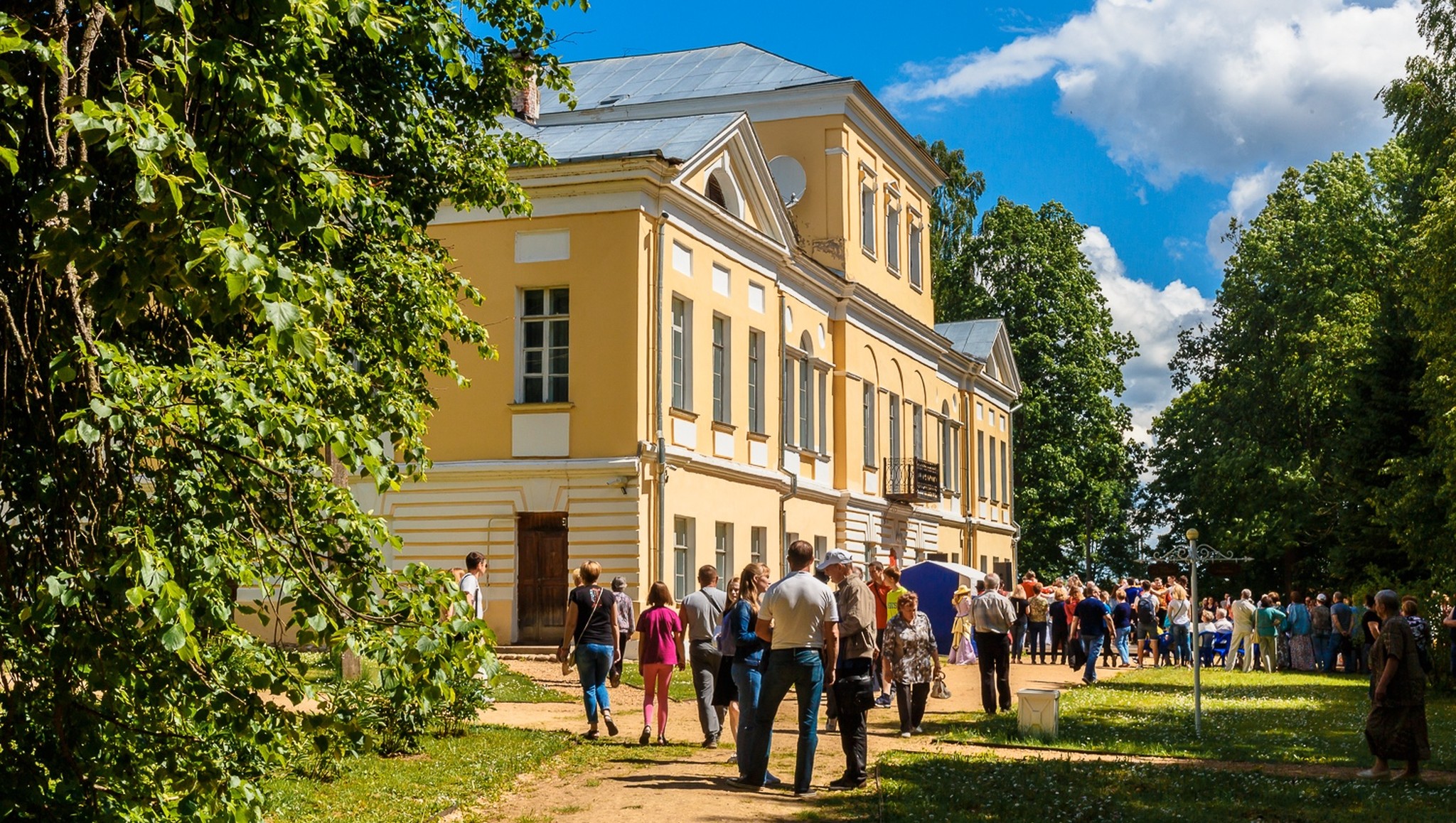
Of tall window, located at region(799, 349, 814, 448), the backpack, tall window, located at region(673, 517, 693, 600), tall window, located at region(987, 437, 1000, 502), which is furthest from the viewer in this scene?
tall window, located at region(987, 437, 1000, 502)

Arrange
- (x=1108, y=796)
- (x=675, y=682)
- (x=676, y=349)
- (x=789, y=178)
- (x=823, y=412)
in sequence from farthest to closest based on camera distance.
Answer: (x=789, y=178) → (x=823, y=412) → (x=676, y=349) → (x=675, y=682) → (x=1108, y=796)

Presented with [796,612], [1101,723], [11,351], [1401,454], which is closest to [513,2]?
[796,612]

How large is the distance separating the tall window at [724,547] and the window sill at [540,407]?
4674 mm

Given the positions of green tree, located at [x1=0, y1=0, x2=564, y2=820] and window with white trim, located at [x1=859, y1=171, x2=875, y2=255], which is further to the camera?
window with white trim, located at [x1=859, y1=171, x2=875, y2=255]

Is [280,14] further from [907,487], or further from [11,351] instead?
[907,487]

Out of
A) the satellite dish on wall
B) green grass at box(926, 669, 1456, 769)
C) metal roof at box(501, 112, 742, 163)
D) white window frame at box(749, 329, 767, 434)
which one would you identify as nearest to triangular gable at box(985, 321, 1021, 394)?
the satellite dish on wall

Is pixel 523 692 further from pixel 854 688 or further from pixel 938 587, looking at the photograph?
pixel 938 587

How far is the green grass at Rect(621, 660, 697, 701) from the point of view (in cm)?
1979

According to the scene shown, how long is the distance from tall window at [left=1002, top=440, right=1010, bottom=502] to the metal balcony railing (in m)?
12.0

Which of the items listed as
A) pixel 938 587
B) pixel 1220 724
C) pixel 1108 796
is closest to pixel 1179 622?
pixel 938 587

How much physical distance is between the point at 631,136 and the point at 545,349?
15.6 feet

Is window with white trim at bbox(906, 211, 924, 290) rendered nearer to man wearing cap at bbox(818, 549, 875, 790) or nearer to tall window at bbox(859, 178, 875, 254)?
tall window at bbox(859, 178, 875, 254)

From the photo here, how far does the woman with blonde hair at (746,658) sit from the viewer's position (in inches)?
460

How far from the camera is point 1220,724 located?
18.2 m
